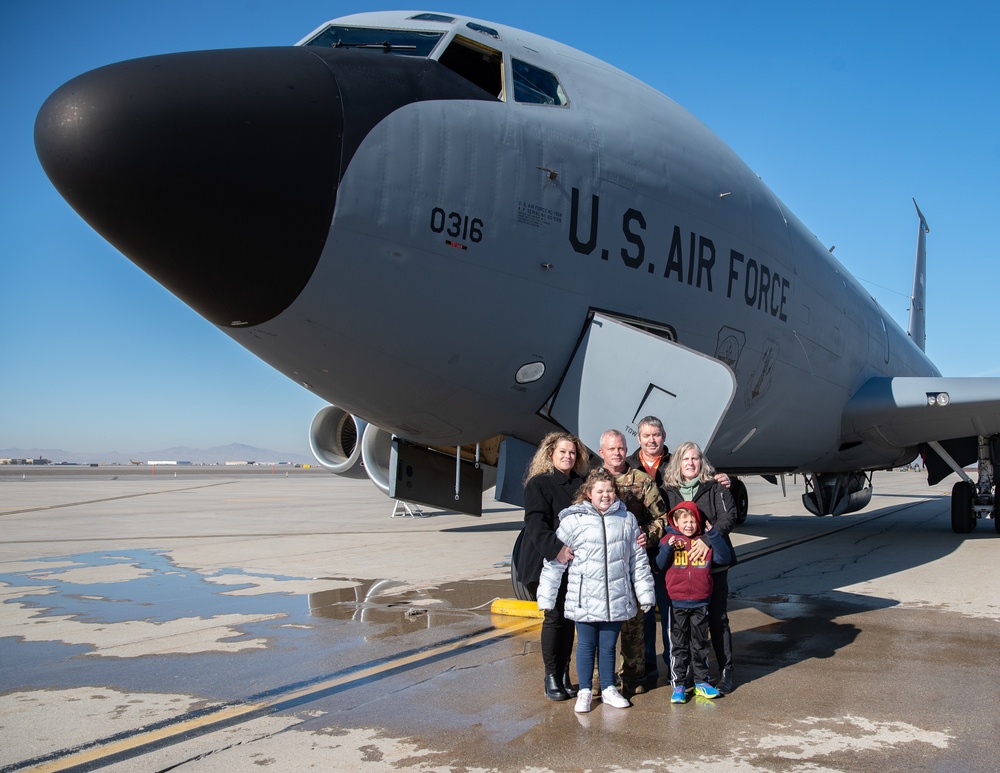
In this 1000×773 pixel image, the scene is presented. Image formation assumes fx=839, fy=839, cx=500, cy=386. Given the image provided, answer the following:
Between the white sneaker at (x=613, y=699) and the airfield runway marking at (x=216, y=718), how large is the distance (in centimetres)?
126

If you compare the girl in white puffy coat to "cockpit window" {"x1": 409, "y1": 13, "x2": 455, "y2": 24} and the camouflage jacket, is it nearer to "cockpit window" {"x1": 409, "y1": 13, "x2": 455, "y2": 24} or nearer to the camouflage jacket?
the camouflage jacket

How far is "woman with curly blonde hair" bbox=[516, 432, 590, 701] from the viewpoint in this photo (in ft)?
14.4

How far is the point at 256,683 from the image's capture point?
4.62 metres

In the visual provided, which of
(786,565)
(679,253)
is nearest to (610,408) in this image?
(679,253)

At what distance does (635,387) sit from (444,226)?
67.9 inches

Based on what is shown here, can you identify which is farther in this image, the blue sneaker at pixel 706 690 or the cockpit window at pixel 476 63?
the cockpit window at pixel 476 63

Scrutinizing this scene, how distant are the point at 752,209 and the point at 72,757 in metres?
6.73

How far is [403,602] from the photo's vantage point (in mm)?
7352

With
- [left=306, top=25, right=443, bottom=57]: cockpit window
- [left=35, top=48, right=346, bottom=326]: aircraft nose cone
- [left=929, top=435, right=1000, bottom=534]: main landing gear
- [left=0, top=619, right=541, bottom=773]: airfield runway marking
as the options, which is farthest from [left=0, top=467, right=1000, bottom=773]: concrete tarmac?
[left=306, top=25, right=443, bottom=57]: cockpit window

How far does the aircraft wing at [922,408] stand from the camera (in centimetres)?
1098

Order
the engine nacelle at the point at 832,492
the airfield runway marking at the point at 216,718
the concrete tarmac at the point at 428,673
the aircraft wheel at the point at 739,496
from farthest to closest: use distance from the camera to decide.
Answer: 1. the engine nacelle at the point at 832,492
2. the aircraft wheel at the point at 739,496
3. the concrete tarmac at the point at 428,673
4. the airfield runway marking at the point at 216,718

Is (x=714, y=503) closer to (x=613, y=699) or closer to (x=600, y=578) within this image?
(x=600, y=578)

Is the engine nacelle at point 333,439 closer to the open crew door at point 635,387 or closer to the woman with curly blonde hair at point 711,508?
the open crew door at point 635,387

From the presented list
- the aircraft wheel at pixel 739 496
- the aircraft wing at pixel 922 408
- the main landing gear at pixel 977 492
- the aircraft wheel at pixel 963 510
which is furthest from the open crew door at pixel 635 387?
the aircraft wheel at pixel 963 510
